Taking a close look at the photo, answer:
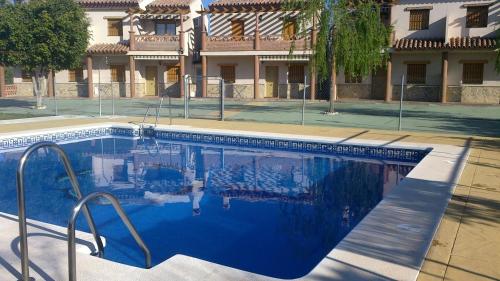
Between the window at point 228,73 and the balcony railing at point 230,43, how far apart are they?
6.62ft

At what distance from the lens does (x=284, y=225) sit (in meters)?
7.03

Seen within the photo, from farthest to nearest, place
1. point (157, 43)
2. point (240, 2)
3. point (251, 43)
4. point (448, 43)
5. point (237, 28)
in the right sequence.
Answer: point (237, 28) → point (157, 43) → point (240, 2) → point (251, 43) → point (448, 43)

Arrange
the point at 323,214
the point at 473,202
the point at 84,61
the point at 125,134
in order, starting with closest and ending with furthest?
the point at 473,202 → the point at 323,214 → the point at 125,134 → the point at 84,61

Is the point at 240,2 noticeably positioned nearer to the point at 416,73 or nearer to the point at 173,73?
the point at 173,73

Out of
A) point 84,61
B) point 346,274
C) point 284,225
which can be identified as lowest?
point 284,225

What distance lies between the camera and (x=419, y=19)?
28641mm

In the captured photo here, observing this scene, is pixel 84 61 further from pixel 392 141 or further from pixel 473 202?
pixel 473 202

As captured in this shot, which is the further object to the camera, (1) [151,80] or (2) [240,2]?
(1) [151,80]

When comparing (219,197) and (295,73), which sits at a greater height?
(295,73)

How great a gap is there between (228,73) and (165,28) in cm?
608

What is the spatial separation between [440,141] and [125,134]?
9.83m

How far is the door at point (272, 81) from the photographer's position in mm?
31734

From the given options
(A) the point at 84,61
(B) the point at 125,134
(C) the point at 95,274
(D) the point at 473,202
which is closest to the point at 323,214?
(D) the point at 473,202

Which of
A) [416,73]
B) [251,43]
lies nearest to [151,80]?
[251,43]
